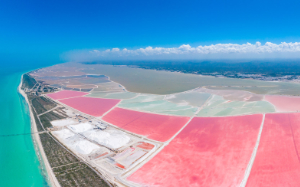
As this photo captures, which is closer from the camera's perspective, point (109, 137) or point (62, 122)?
point (109, 137)

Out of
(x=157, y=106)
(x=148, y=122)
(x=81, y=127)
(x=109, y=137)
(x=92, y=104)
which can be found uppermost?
(x=92, y=104)

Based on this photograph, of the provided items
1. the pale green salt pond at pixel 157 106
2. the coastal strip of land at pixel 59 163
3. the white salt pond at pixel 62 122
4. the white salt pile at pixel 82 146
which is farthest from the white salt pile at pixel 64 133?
the pale green salt pond at pixel 157 106

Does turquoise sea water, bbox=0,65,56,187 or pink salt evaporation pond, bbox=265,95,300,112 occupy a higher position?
pink salt evaporation pond, bbox=265,95,300,112

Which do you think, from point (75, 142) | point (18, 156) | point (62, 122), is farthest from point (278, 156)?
point (62, 122)

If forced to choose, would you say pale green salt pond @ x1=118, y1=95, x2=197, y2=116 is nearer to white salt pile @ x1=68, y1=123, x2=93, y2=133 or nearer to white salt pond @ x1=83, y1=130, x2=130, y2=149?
white salt pile @ x1=68, y1=123, x2=93, y2=133

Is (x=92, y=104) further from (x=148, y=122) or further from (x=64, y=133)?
(x=148, y=122)

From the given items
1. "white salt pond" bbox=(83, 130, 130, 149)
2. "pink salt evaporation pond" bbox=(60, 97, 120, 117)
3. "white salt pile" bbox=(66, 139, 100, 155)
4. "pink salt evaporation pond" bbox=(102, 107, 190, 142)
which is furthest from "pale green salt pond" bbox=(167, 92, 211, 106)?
"white salt pile" bbox=(66, 139, 100, 155)
